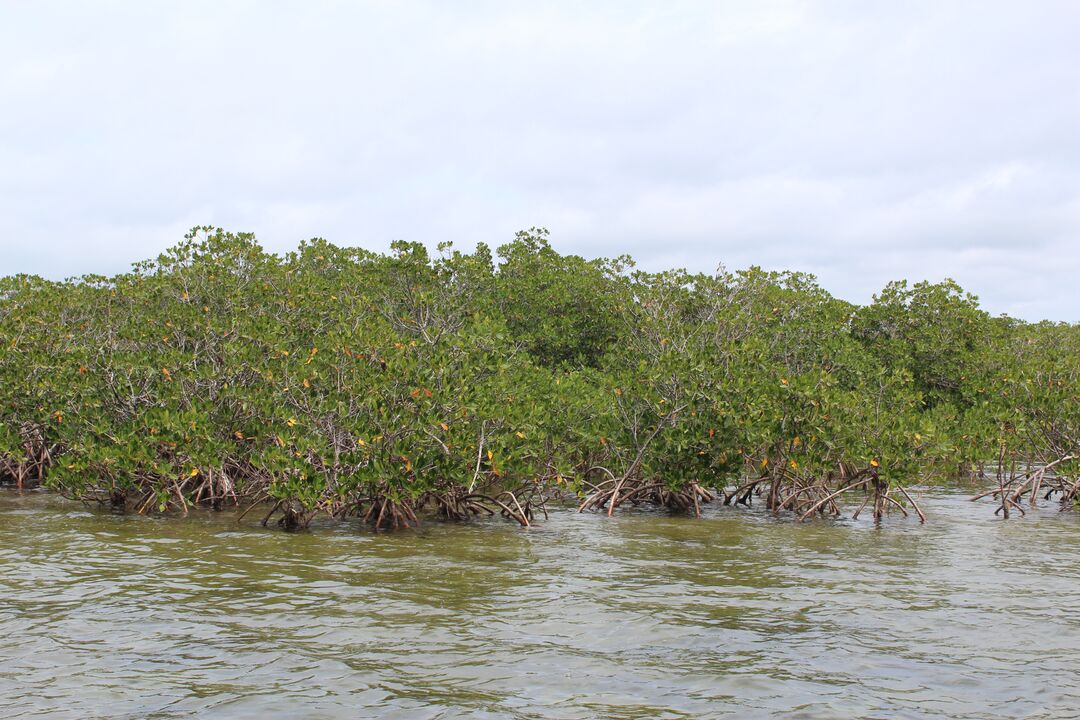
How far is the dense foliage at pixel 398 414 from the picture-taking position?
13.9m

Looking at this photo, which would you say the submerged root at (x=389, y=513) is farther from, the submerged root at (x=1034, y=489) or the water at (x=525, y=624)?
the submerged root at (x=1034, y=489)

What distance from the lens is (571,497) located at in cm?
1956

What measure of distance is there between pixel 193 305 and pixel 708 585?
1229cm

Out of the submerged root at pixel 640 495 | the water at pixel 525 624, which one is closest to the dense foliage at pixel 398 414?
the submerged root at pixel 640 495

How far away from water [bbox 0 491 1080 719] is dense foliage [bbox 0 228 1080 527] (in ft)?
3.54

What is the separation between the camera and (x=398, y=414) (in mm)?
13758

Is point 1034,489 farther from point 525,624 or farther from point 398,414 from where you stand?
point 525,624

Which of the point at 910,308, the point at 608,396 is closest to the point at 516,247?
the point at 910,308

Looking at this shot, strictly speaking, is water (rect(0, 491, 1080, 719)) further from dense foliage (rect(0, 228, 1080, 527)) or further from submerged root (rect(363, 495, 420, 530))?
dense foliage (rect(0, 228, 1080, 527))

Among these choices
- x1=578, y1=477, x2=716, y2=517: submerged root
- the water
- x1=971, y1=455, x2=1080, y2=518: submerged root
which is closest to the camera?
the water

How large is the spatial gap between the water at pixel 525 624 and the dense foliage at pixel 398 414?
3.54 ft

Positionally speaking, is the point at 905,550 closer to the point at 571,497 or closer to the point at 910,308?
the point at 571,497

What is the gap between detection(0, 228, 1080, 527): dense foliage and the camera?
45.7 ft

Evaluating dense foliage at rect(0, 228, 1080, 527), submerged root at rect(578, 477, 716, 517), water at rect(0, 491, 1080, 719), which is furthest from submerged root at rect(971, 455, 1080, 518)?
submerged root at rect(578, 477, 716, 517)
